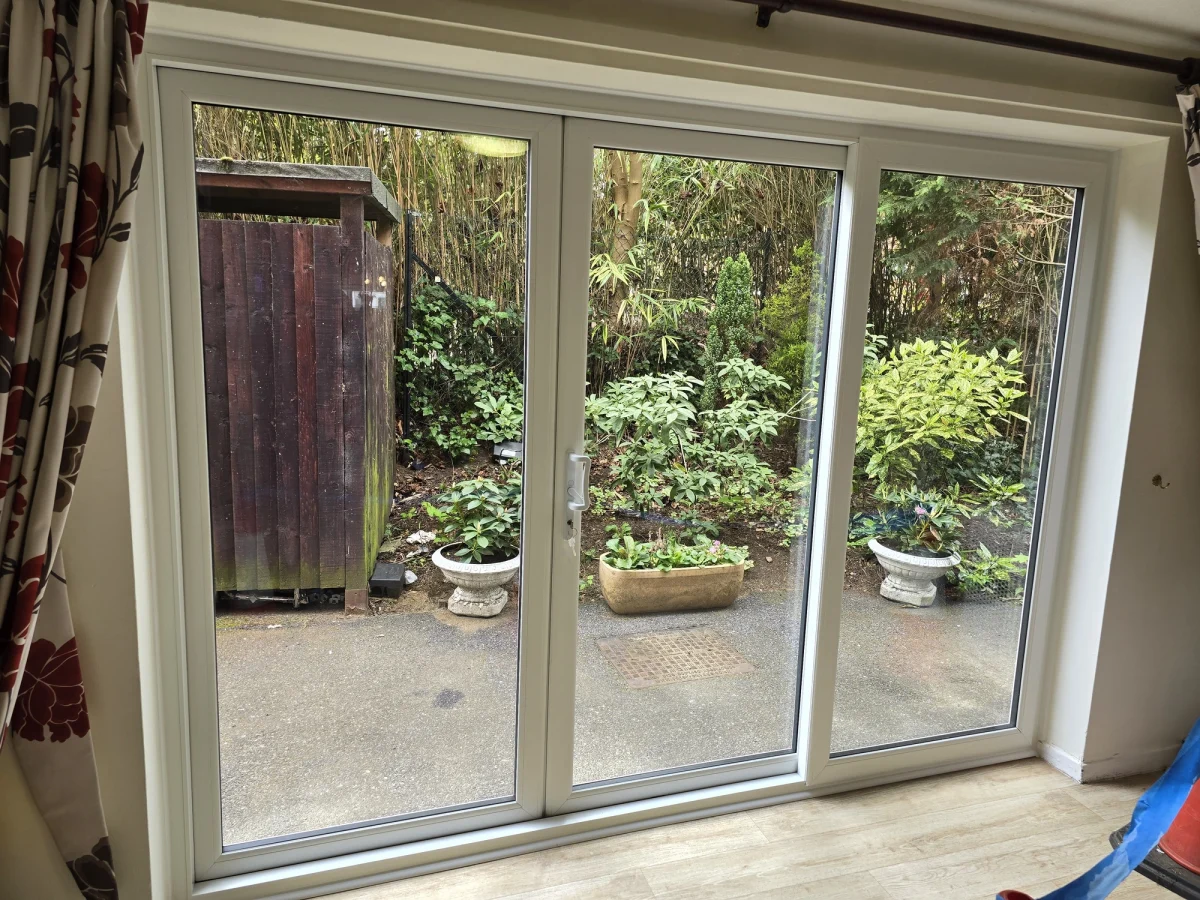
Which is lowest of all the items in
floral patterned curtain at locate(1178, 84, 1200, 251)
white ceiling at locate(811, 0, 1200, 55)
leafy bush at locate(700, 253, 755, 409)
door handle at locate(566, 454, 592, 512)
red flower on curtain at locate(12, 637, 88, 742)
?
red flower on curtain at locate(12, 637, 88, 742)

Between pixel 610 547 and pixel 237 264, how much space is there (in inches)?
45.5

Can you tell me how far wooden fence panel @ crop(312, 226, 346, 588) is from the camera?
1697 millimetres

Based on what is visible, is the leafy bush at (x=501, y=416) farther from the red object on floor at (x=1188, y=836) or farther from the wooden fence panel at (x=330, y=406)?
the red object on floor at (x=1188, y=836)

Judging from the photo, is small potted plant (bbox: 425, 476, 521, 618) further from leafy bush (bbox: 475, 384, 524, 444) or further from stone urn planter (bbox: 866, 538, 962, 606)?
stone urn planter (bbox: 866, 538, 962, 606)

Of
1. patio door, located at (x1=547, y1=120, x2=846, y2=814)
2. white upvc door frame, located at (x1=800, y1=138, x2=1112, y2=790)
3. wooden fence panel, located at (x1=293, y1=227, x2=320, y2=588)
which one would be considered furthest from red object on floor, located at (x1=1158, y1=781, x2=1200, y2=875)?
wooden fence panel, located at (x1=293, y1=227, x2=320, y2=588)

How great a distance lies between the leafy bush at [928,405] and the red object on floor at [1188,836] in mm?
1017

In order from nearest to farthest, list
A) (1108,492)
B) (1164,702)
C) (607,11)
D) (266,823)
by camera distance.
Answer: (607,11) < (266,823) < (1108,492) < (1164,702)

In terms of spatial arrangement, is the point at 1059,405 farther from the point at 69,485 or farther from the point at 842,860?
the point at 69,485

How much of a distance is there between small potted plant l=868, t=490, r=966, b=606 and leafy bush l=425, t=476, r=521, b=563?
3.65 feet

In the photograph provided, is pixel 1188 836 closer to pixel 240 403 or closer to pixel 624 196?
pixel 624 196

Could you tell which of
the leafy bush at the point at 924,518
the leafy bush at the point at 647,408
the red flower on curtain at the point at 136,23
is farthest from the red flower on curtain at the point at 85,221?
the leafy bush at the point at 924,518

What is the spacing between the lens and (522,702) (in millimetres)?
1973

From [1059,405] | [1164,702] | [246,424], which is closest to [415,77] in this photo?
[246,424]

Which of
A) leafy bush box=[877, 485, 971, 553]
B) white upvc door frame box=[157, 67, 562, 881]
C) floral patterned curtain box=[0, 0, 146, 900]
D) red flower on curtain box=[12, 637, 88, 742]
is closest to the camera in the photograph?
floral patterned curtain box=[0, 0, 146, 900]
